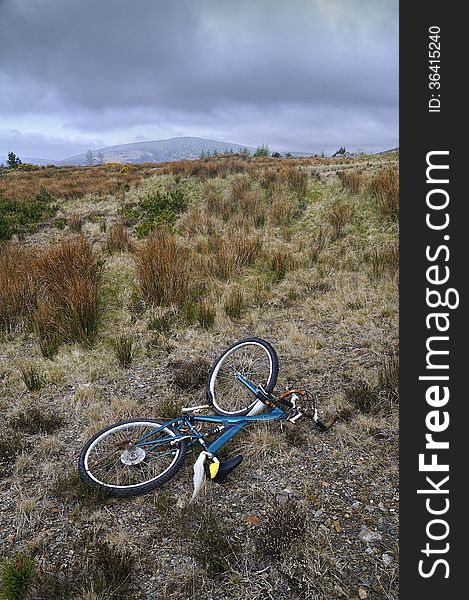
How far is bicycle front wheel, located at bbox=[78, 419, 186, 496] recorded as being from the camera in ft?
9.11

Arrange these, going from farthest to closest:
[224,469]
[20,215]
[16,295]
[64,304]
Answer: [20,215]
[16,295]
[64,304]
[224,469]

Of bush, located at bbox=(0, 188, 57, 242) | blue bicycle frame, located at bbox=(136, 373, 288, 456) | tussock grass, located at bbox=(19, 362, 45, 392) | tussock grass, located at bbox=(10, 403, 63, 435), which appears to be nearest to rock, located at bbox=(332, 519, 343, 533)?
blue bicycle frame, located at bbox=(136, 373, 288, 456)

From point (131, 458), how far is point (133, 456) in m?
0.02

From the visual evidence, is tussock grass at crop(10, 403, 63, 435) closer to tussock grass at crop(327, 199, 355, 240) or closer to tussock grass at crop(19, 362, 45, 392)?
tussock grass at crop(19, 362, 45, 392)

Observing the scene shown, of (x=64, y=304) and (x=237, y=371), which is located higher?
(x=64, y=304)

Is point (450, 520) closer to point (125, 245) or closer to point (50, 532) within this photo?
point (50, 532)

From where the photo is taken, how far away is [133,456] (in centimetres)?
301

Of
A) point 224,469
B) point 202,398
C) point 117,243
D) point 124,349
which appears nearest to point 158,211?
→ point 117,243

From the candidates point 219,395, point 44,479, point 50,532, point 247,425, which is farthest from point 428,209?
point 44,479

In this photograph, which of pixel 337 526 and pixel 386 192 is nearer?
pixel 337 526

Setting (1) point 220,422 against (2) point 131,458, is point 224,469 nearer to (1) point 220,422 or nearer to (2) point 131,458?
(1) point 220,422

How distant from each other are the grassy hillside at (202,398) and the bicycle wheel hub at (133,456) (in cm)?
31

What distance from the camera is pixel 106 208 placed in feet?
41.8

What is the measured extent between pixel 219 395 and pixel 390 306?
2874 mm
